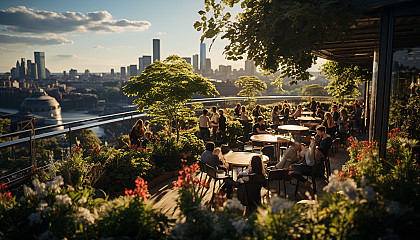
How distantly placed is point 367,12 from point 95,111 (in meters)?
112

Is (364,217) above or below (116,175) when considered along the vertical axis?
above

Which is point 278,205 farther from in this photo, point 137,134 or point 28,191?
point 137,134

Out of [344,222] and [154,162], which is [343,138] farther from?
[344,222]

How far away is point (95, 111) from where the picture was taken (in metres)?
107

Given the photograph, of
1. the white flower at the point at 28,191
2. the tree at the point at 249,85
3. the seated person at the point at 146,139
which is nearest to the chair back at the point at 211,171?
the white flower at the point at 28,191

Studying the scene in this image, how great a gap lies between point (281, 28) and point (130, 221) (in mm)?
3731

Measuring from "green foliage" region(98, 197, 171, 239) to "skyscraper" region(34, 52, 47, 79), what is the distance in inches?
7864

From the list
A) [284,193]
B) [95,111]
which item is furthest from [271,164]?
[95,111]

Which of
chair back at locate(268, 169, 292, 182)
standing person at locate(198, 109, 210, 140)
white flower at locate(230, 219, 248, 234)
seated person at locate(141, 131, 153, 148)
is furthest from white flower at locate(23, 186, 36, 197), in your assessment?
standing person at locate(198, 109, 210, 140)

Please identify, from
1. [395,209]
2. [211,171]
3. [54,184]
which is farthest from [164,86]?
[395,209]

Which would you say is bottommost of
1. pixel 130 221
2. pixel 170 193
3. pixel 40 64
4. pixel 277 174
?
pixel 170 193

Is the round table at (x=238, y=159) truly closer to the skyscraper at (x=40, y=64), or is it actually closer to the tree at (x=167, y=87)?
the tree at (x=167, y=87)

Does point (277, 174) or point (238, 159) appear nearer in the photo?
point (277, 174)

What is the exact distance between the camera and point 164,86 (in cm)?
714
